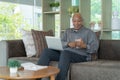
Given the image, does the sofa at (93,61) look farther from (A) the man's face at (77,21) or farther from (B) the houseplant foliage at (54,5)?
(B) the houseplant foliage at (54,5)

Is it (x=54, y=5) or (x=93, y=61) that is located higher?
(x=54, y=5)

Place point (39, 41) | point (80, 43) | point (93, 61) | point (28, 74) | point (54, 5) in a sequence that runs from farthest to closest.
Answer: point (54, 5), point (39, 41), point (93, 61), point (80, 43), point (28, 74)

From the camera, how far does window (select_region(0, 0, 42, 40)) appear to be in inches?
188

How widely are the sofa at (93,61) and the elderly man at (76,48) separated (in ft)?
0.37

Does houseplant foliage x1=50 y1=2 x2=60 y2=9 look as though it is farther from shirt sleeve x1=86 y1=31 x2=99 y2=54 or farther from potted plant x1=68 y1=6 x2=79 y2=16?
shirt sleeve x1=86 y1=31 x2=99 y2=54

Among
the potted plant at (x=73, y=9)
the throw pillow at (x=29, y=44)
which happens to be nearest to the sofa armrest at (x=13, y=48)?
the throw pillow at (x=29, y=44)

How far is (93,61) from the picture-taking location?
345 centimetres

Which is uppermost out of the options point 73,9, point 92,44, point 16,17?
point 73,9

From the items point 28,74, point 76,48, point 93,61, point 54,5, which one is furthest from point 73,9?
point 28,74

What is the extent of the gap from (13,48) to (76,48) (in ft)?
3.80

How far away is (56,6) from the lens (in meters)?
5.09

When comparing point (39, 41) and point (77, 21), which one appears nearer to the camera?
point (77, 21)

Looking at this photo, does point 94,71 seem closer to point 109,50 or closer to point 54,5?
point 109,50

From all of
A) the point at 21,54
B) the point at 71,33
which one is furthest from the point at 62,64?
the point at 21,54
